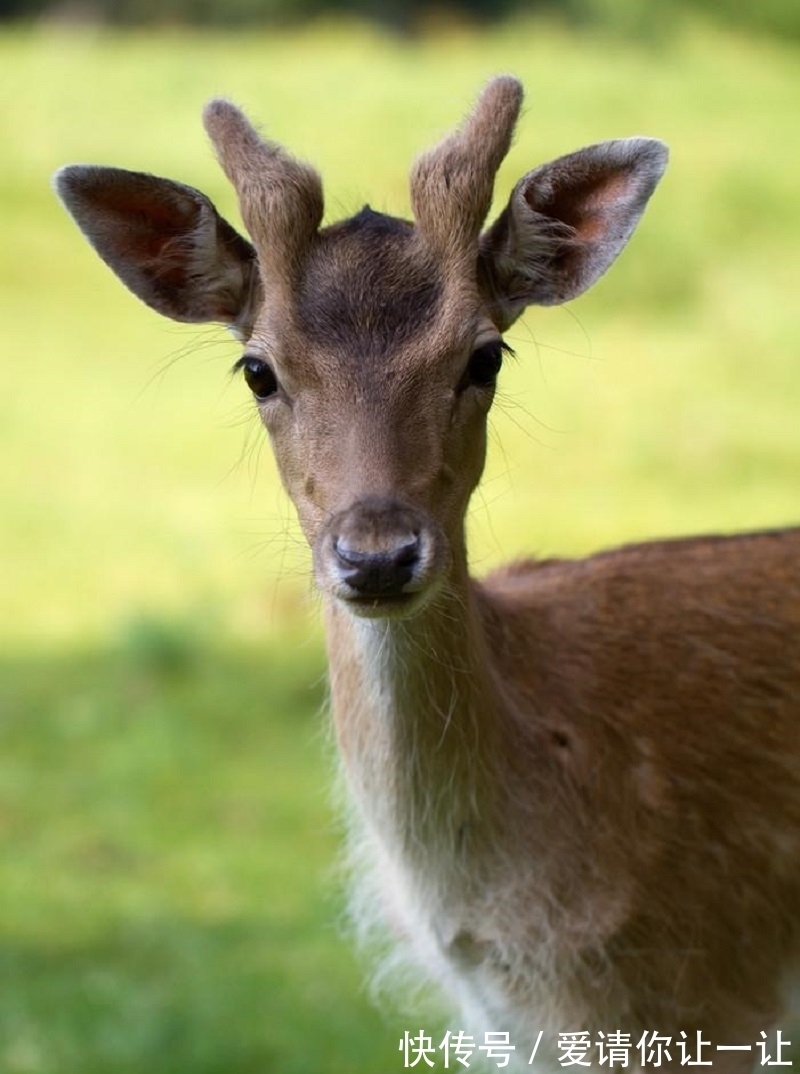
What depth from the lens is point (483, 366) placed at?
452cm

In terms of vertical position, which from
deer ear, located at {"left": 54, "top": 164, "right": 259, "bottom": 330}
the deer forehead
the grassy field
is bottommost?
the grassy field

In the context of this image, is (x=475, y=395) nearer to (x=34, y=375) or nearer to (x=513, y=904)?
(x=513, y=904)

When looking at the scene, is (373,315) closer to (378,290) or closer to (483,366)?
(378,290)

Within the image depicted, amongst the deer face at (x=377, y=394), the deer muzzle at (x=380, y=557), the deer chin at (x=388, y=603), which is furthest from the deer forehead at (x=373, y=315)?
the deer chin at (x=388, y=603)

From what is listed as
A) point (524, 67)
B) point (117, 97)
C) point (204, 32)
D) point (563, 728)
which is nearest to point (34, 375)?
point (117, 97)

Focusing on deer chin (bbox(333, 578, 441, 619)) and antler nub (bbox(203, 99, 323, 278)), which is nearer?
deer chin (bbox(333, 578, 441, 619))

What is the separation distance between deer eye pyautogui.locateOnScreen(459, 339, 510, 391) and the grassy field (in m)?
0.64

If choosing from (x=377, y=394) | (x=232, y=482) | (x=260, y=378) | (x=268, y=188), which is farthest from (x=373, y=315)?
(x=232, y=482)

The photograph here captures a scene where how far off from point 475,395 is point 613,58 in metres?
23.0

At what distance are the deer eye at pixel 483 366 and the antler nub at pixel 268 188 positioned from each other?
1.62 feet

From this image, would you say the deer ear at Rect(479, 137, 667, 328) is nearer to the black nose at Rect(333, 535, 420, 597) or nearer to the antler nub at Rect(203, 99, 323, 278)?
the antler nub at Rect(203, 99, 323, 278)

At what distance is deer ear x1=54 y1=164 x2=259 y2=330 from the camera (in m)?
4.77

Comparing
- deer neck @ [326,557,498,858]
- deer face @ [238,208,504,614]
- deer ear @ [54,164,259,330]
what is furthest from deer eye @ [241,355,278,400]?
deer neck @ [326,557,498,858]

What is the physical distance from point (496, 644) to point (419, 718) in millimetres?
417
